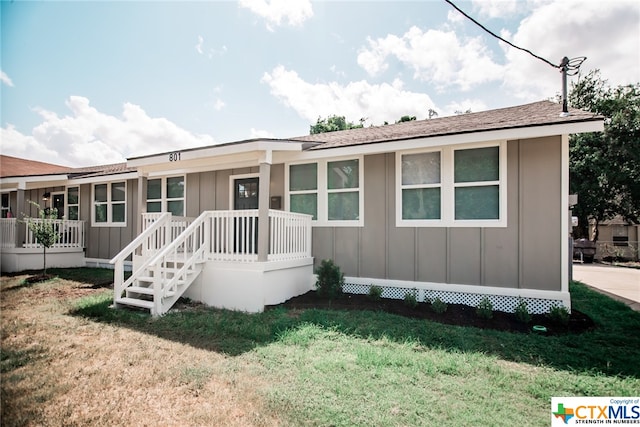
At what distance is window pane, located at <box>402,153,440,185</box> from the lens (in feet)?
20.6

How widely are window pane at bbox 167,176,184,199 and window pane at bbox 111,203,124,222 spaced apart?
2.16 m

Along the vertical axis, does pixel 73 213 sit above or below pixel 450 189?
below

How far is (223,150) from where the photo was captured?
6.29 meters

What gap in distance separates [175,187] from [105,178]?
8.93 ft

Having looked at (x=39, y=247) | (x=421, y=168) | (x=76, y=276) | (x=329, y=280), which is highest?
(x=421, y=168)

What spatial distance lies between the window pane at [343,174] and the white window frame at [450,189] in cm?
91

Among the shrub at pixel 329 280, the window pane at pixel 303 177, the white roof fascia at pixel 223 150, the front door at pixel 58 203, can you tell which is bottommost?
the shrub at pixel 329 280

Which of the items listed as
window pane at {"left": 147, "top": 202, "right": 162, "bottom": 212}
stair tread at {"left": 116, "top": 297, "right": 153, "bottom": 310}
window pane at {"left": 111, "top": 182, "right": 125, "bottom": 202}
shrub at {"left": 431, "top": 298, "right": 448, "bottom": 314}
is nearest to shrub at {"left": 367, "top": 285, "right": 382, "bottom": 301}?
shrub at {"left": 431, "top": 298, "right": 448, "bottom": 314}

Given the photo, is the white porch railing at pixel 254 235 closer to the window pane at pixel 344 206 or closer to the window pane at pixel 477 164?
the window pane at pixel 344 206

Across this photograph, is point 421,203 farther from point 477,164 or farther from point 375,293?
point 375,293

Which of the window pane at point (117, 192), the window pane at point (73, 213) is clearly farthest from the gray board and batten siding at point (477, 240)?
the window pane at point (73, 213)

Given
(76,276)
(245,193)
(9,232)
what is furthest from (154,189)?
(9,232)

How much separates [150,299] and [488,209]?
6.30 meters

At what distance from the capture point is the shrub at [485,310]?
17.6 ft
